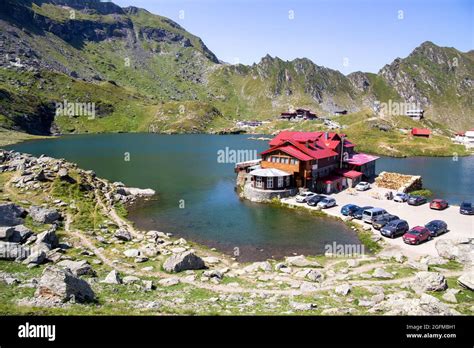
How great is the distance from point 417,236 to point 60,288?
121 ft


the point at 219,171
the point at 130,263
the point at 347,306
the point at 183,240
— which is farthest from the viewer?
the point at 219,171

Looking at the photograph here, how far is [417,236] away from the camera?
39.7 m

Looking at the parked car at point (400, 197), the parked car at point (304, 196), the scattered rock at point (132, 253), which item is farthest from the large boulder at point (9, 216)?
the parked car at point (400, 197)

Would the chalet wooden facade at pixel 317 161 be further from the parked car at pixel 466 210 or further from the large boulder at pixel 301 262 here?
the large boulder at pixel 301 262

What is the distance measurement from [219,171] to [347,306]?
242ft

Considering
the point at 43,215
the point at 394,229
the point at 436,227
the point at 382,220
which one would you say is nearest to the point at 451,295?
the point at 394,229

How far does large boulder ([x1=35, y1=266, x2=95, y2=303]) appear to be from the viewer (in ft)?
58.6

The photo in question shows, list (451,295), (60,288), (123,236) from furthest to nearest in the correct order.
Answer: (123,236) → (451,295) → (60,288)

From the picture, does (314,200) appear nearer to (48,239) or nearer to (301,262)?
(301,262)

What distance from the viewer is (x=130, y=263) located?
31781 mm

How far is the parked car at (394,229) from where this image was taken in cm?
4200

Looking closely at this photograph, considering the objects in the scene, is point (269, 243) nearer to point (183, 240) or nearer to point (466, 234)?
point (183, 240)

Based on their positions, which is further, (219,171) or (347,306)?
(219,171)
